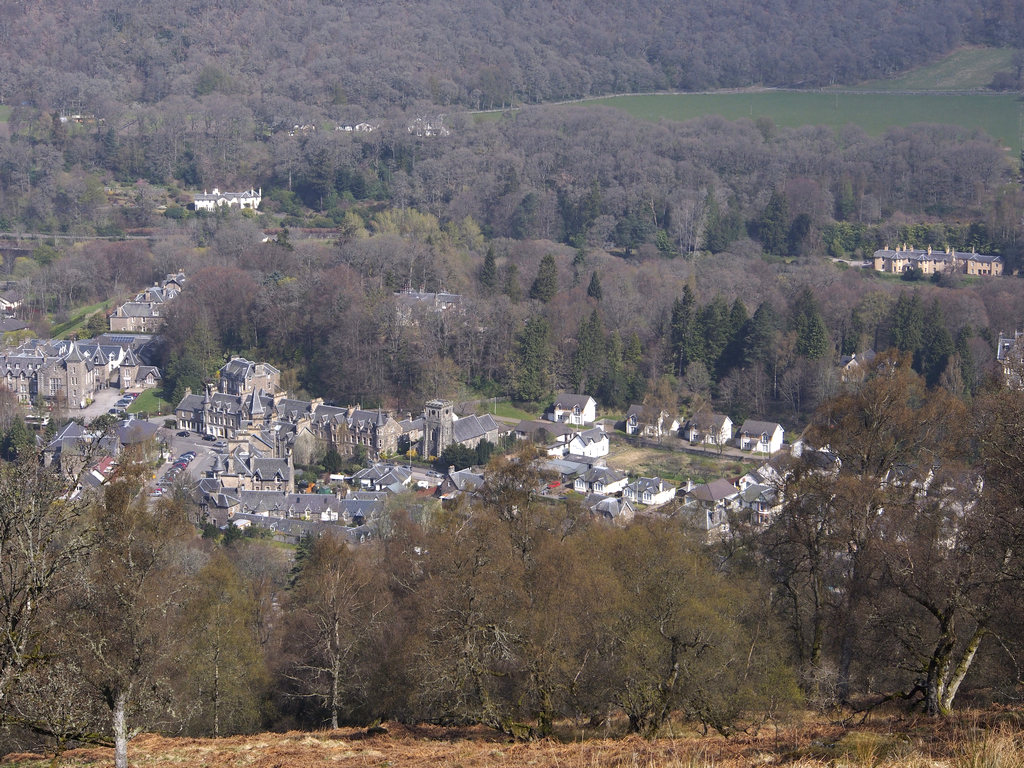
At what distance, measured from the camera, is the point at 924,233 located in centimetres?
4531

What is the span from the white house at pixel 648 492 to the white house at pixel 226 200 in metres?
30.8

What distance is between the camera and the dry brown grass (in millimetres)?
6973

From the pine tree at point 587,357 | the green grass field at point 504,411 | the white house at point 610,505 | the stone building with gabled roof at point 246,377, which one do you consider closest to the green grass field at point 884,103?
the pine tree at point 587,357

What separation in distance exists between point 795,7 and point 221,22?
3784 cm

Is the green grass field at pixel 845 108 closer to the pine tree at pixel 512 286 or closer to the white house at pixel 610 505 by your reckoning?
the pine tree at pixel 512 286

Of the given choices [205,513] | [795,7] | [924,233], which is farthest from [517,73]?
[205,513]

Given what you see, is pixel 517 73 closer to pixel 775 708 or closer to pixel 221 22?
pixel 221 22

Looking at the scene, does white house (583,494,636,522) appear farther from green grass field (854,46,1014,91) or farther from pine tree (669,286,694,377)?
green grass field (854,46,1014,91)

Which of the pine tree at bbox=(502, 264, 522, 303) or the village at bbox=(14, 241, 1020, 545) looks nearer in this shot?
the village at bbox=(14, 241, 1020, 545)

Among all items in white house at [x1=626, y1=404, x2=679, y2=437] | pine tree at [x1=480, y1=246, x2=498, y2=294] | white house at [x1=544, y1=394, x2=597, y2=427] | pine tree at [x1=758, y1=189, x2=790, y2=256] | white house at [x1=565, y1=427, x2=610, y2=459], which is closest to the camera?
white house at [x1=565, y1=427, x2=610, y2=459]

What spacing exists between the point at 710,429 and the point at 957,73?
149ft

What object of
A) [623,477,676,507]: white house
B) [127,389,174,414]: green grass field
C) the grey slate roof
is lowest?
[127,389,174,414]: green grass field

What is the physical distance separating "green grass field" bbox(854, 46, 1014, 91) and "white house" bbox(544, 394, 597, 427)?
4263 cm

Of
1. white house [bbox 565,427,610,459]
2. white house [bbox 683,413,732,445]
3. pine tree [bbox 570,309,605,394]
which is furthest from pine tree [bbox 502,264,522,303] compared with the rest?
white house [bbox 683,413,732,445]
